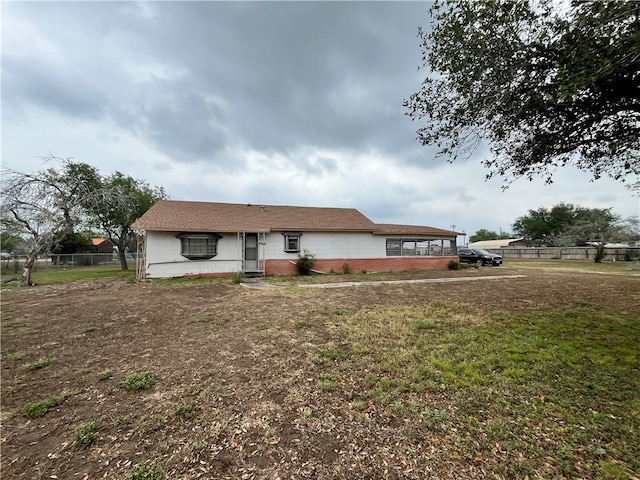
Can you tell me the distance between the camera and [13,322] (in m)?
6.29

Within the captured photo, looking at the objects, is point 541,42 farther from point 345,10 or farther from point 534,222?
point 534,222

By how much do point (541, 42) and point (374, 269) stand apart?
45.7 feet

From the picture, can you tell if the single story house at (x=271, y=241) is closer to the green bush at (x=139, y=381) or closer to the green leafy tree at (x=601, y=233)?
the green bush at (x=139, y=381)

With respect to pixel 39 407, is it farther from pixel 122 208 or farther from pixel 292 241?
pixel 122 208

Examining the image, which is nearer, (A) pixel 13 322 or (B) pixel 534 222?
(A) pixel 13 322

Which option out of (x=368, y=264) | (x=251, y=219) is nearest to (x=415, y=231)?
(x=368, y=264)

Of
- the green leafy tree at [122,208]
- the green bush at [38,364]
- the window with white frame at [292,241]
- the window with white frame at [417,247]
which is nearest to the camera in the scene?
the green bush at [38,364]

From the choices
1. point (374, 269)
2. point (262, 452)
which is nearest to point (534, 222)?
point (374, 269)

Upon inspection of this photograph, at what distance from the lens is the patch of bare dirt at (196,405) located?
2.23 m

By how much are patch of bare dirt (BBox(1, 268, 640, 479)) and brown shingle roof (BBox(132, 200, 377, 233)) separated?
24.4 ft

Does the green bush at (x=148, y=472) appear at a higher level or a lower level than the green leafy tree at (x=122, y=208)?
lower

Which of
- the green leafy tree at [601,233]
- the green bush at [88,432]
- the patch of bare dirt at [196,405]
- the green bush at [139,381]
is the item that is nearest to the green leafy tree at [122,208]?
the patch of bare dirt at [196,405]

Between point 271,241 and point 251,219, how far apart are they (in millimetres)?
1992

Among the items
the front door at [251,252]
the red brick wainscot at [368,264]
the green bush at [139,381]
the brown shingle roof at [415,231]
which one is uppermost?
the brown shingle roof at [415,231]
